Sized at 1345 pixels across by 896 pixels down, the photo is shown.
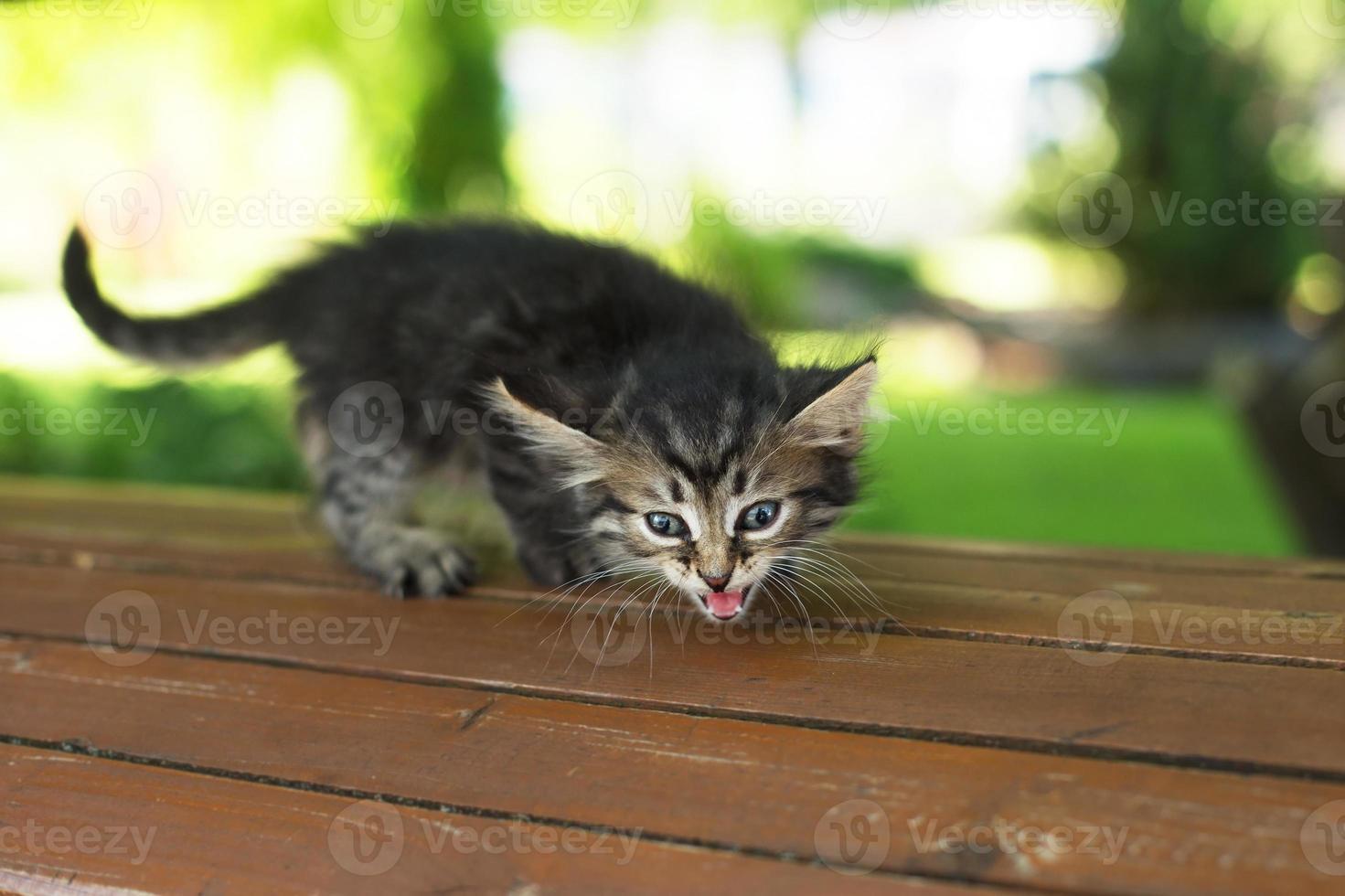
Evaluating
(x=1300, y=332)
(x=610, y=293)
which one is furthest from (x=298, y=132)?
(x=1300, y=332)

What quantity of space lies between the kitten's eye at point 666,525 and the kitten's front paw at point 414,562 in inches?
24.7

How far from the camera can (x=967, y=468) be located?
6.73 meters

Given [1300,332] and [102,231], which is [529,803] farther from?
[1300,332]

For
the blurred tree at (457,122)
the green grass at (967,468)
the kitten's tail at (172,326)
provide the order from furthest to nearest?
1. the blurred tree at (457,122)
2. the green grass at (967,468)
3. the kitten's tail at (172,326)

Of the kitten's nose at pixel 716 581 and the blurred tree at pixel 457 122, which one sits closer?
the kitten's nose at pixel 716 581

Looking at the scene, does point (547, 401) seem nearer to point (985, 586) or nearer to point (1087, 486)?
point (985, 586)

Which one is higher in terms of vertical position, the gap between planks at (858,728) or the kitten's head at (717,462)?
the kitten's head at (717,462)

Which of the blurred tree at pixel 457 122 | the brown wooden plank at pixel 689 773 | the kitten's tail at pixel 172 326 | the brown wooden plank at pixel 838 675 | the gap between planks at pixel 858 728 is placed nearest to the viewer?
the brown wooden plank at pixel 689 773

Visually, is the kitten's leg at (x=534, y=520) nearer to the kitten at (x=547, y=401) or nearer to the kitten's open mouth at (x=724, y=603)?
the kitten at (x=547, y=401)

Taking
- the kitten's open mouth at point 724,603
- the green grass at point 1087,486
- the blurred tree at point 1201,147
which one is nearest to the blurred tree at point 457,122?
the green grass at point 1087,486

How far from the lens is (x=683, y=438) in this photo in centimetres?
208

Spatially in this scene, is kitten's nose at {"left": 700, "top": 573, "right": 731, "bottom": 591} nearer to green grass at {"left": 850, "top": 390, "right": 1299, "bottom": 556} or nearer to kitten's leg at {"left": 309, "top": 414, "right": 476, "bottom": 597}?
kitten's leg at {"left": 309, "top": 414, "right": 476, "bottom": 597}

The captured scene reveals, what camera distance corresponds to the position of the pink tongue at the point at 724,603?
6.80 ft

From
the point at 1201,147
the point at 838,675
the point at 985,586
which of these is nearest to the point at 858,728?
the point at 838,675
